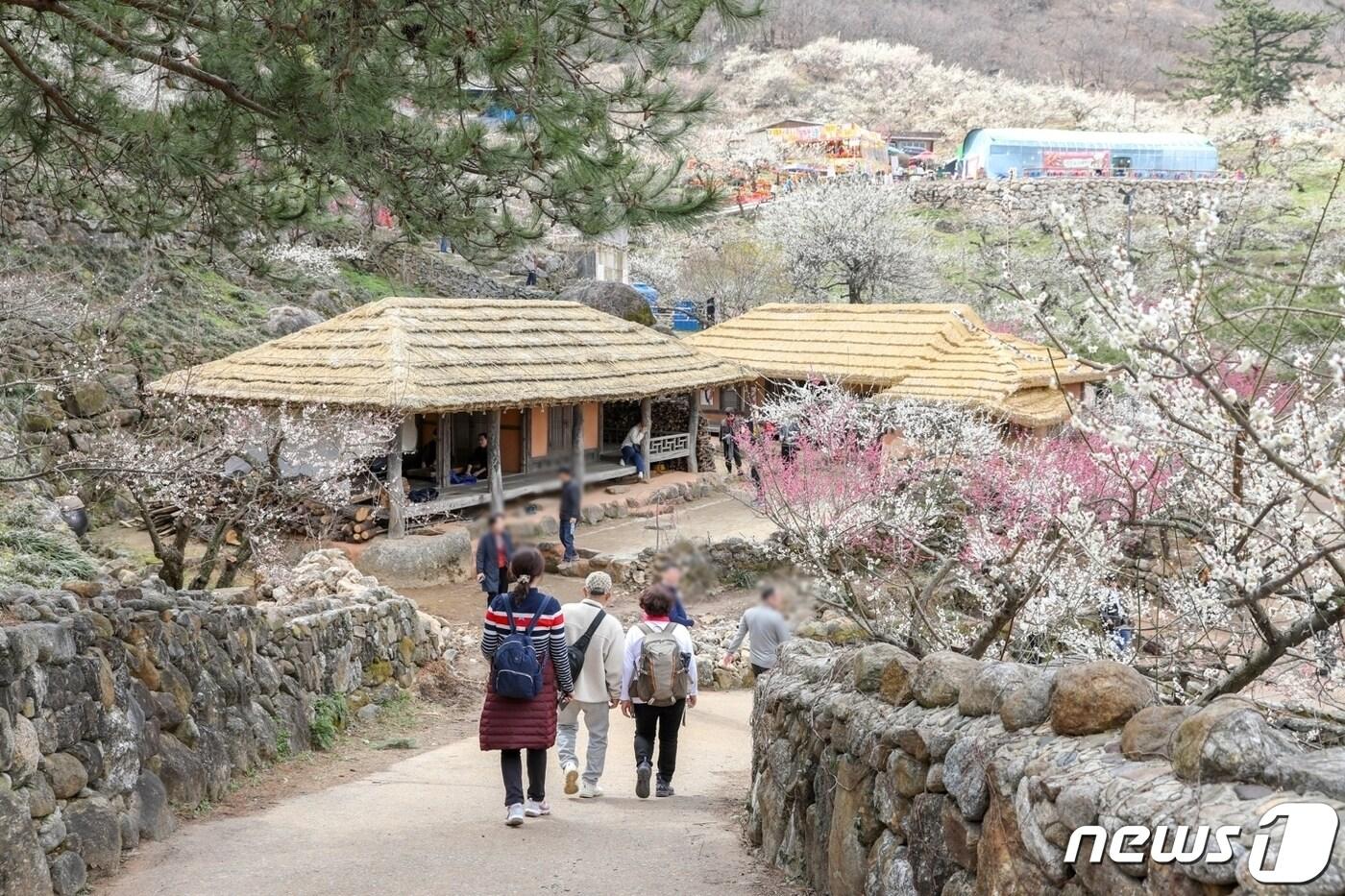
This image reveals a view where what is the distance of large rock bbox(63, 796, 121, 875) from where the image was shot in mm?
5359

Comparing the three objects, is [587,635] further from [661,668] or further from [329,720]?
[329,720]

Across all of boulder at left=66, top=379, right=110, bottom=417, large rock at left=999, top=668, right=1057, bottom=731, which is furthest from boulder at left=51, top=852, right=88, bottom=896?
boulder at left=66, top=379, right=110, bottom=417

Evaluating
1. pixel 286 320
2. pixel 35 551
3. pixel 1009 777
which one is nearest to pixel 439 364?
pixel 35 551

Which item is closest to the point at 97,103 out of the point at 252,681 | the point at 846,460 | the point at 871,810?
the point at 252,681

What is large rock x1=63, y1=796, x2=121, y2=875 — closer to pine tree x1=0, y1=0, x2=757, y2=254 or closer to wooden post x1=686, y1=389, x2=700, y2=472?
pine tree x1=0, y1=0, x2=757, y2=254

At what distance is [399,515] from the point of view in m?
13.4

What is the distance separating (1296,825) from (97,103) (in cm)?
665

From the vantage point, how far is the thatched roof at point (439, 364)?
13.9 meters

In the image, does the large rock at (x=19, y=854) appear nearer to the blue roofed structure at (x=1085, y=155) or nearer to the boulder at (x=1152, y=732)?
the boulder at (x=1152, y=732)

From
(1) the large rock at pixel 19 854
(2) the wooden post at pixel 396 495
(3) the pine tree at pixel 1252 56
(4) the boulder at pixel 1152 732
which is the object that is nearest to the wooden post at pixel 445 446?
(2) the wooden post at pixel 396 495

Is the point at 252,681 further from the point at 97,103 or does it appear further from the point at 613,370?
the point at 613,370

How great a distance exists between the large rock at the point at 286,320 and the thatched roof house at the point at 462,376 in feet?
14.3

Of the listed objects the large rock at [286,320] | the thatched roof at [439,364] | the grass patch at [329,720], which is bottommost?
the grass patch at [329,720]

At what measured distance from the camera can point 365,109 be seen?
5.55 meters
